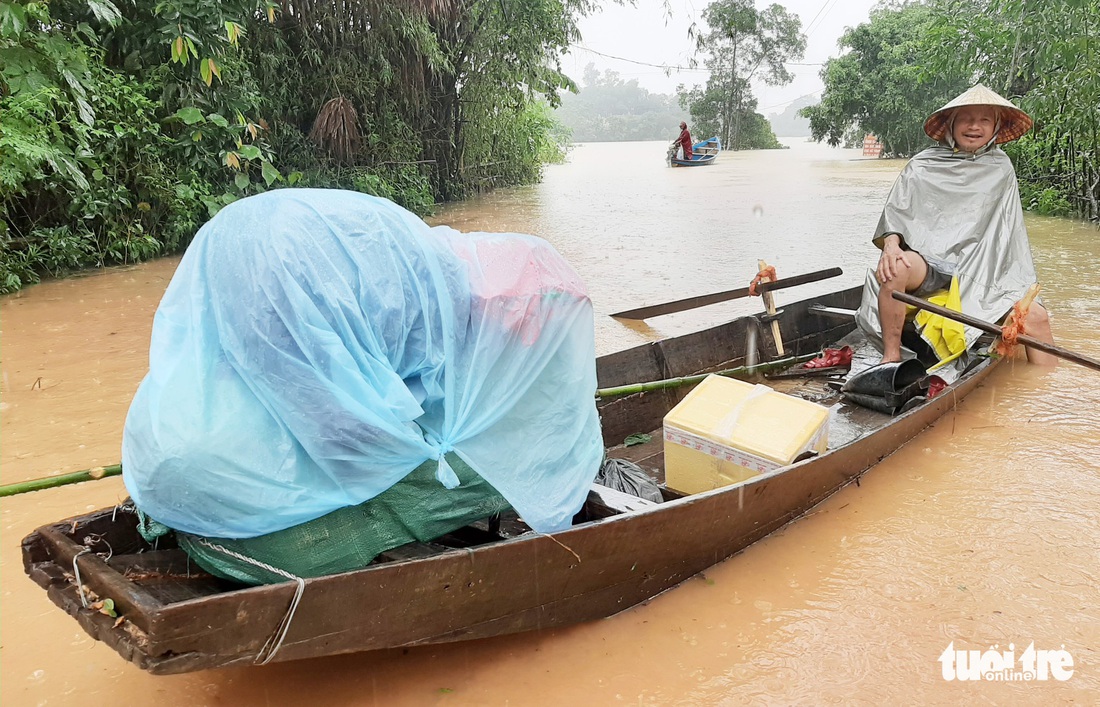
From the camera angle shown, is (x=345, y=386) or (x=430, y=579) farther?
(x=430, y=579)

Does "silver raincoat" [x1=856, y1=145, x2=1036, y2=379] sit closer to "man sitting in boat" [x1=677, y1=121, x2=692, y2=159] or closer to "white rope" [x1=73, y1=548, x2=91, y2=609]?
"white rope" [x1=73, y1=548, x2=91, y2=609]

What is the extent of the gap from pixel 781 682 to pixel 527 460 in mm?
1025

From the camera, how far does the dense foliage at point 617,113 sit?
254 feet

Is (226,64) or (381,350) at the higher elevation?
(226,64)

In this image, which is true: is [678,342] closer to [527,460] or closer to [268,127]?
[527,460]

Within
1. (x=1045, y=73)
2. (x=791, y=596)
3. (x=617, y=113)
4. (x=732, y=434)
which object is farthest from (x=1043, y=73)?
(x=617, y=113)

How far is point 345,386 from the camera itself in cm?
182

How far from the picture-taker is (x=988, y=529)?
10.2ft

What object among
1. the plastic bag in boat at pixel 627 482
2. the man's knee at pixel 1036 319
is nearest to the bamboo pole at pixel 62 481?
the plastic bag in boat at pixel 627 482

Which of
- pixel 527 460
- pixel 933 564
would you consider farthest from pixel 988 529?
pixel 527 460

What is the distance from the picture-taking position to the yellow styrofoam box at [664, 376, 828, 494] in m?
2.82

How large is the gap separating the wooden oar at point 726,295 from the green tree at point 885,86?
17.6 m

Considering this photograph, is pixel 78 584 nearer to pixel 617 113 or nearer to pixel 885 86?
pixel 885 86

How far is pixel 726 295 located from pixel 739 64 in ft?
108
